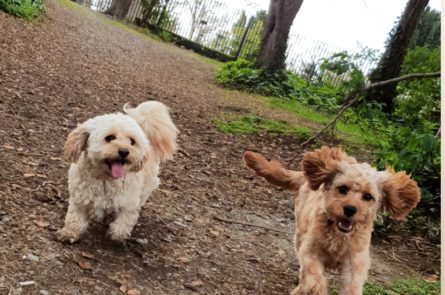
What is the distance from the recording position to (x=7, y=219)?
3.77 metres

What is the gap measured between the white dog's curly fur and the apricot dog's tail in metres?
0.80

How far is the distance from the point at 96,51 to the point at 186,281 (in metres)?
9.95

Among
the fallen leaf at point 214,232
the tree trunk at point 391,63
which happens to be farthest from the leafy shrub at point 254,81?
the fallen leaf at point 214,232

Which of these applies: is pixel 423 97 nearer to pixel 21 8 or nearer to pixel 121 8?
pixel 21 8

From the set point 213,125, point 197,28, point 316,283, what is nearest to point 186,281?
point 316,283

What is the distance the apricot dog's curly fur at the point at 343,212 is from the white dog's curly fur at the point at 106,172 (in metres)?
1.18

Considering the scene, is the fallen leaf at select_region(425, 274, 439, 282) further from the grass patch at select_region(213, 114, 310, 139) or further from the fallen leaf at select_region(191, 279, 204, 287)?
the grass patch at select_region(213, 114, 310, 139)

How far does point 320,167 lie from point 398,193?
0.54 meters

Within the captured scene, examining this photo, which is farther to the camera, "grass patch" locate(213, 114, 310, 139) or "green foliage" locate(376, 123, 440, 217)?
"grass patch" locate(213, 114, 310, 139)

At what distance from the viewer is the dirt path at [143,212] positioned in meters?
3.54

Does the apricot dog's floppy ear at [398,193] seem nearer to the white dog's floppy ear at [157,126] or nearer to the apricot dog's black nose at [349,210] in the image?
the apricot dog's black nose at [349,210]

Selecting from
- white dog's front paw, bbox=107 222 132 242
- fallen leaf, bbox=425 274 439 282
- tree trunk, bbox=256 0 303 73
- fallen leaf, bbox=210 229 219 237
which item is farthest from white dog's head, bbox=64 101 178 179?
tree trunk, bbox=256 0 303 73

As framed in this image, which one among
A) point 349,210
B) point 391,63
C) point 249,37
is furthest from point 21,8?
point 249,37

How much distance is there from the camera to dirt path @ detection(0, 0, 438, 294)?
3539 mm
